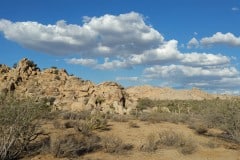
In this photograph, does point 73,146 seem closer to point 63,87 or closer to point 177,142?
point 177,142

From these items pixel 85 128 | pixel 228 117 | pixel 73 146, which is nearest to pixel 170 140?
pixel 228 117

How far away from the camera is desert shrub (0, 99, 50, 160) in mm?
14812

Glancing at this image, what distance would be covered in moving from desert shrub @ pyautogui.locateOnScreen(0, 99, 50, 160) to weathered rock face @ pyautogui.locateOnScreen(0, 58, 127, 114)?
22.5 metres

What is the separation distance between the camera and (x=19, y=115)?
1500 cm

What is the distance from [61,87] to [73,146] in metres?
29.2

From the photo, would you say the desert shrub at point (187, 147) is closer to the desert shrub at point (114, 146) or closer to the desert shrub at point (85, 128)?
the desert shrub at point (114, 146)

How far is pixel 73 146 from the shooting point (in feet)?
57.7

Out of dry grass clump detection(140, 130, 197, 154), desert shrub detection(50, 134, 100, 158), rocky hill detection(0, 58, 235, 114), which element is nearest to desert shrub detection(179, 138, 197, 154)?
dry grass clump detection(140, 130, 197, 154)

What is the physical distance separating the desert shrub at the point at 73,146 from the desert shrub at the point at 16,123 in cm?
130

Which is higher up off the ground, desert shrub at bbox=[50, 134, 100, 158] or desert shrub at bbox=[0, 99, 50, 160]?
desert shrub at bbox=[0, 99, 50, 160]

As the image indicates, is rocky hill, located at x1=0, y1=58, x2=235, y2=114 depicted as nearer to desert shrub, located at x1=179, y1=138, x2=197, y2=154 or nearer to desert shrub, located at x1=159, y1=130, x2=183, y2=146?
desert shrub, located at x1=159, y1=130, x2=183, y2=146

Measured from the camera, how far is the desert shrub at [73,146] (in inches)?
659

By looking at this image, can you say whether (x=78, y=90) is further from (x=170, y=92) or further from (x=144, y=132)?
(x=170, y=92)

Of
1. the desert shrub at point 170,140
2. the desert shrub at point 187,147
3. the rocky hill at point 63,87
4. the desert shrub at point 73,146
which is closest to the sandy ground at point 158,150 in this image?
the desert shrub at point 187,147
